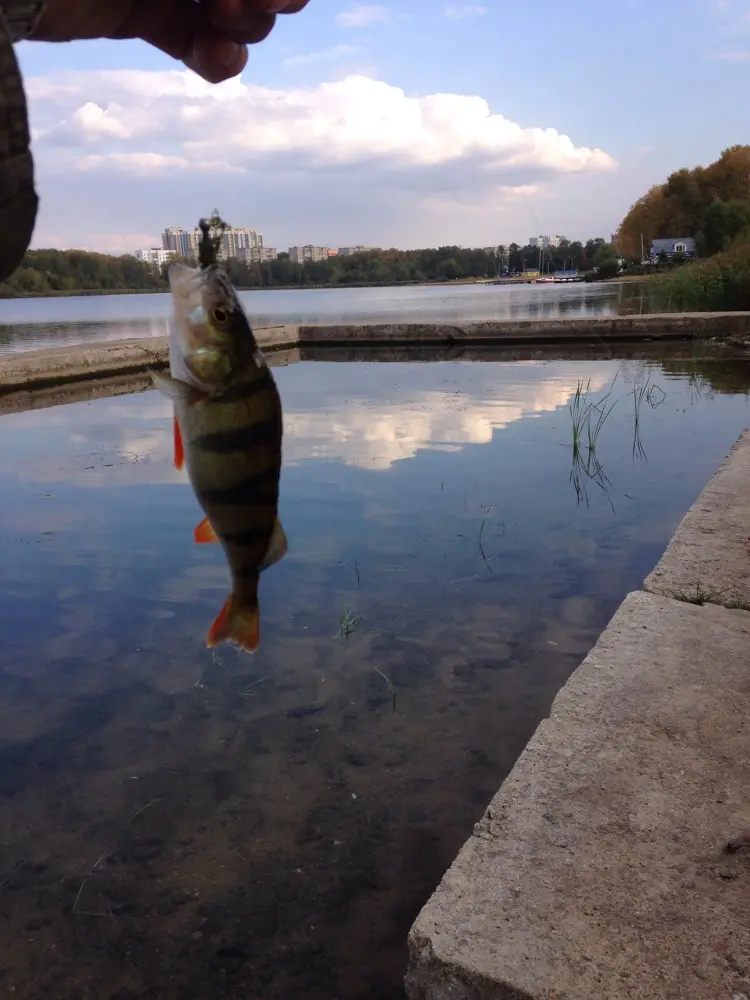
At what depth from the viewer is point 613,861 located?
92.7 inches

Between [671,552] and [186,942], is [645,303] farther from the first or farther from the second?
[186,942]

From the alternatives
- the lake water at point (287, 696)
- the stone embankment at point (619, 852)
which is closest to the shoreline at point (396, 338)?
the lake water at point (287, 696)

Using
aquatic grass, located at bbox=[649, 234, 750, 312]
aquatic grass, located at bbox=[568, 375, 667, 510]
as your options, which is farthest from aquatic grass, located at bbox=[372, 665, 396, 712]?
aquatic grass, located at bbox=[649, 234, 750, 312]

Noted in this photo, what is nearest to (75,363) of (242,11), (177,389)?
(242,11)

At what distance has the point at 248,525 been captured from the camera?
1.35 metres

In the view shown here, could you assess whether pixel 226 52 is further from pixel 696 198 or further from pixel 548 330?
pixel 696 198

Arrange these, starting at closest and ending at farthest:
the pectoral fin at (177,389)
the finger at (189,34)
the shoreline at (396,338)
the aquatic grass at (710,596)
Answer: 1. the pectoral fin at (177,389)
2. the finger at (189,34)
3. the aquatic grass at (710,596)
4. the shoreline at (396,338)

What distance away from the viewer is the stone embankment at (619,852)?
6.54ft

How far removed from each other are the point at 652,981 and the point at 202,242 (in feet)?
6.27

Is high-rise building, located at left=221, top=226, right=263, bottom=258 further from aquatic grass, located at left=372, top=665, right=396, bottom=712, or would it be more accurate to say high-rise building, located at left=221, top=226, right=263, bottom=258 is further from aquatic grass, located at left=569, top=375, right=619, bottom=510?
aquatic grass, located at left=569, top=375, right=619, bottom=510

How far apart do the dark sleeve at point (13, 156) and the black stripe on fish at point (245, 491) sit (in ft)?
1.44

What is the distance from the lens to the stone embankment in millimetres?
Result: 1994

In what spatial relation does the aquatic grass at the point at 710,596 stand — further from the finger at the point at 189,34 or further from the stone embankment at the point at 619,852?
the finger at the point at 189,34

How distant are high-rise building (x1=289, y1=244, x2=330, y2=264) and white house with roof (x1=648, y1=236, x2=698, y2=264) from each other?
82083 mm
